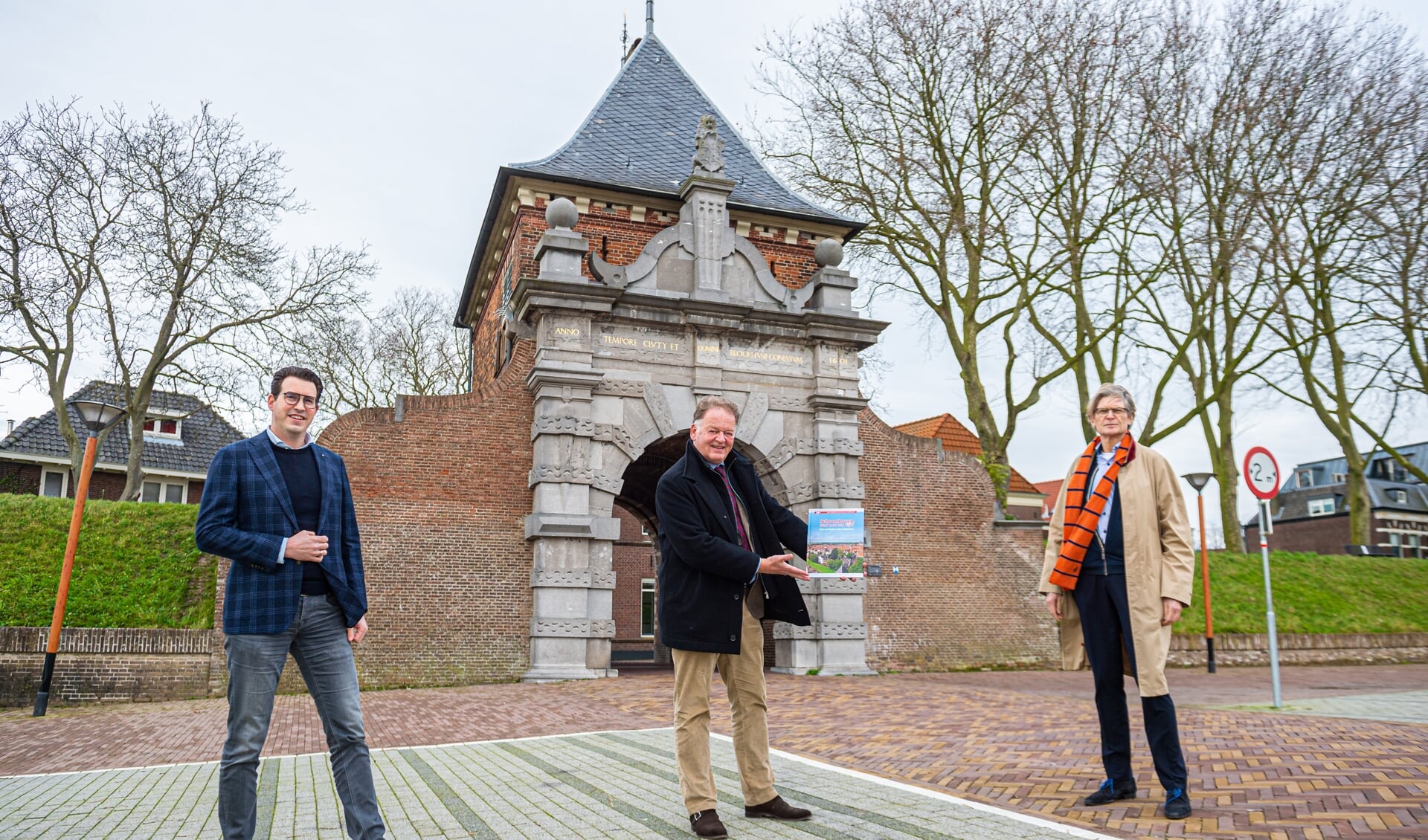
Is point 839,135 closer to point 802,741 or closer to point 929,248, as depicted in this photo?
point 929,248

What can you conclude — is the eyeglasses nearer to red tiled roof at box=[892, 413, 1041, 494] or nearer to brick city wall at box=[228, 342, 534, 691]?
brick city wall at box=[228, 342, 534, 691]

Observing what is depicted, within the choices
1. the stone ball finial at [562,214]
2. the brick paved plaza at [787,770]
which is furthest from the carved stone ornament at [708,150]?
the brick paved plaza at [787,770]

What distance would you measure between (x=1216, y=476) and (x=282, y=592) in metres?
25.8

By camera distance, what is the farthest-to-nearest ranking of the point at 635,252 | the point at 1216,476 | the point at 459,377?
the point at 459,377 → the point at 1216,476 → the point at 635,252

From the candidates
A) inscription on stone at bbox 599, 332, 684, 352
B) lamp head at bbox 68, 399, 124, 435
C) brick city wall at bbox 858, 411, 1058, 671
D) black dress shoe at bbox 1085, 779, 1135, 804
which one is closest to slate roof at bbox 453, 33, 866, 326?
inscription on stone at bbox 599, 332, 684, 352

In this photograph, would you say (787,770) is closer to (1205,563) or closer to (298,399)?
(298,399)

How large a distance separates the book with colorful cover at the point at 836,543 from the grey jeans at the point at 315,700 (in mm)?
2124

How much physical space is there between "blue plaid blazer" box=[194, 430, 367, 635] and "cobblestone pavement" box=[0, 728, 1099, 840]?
1414 mm

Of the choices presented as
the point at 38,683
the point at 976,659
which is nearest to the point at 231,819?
the point at 38,683

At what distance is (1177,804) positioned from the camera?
455 cm

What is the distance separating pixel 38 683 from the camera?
39.0 ft

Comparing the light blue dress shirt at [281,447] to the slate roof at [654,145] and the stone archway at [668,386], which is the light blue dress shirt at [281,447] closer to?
the stone archway at [668,386]

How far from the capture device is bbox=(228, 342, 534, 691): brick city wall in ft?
44.6

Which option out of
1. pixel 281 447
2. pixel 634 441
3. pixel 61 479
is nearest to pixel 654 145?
pixel 634 441
